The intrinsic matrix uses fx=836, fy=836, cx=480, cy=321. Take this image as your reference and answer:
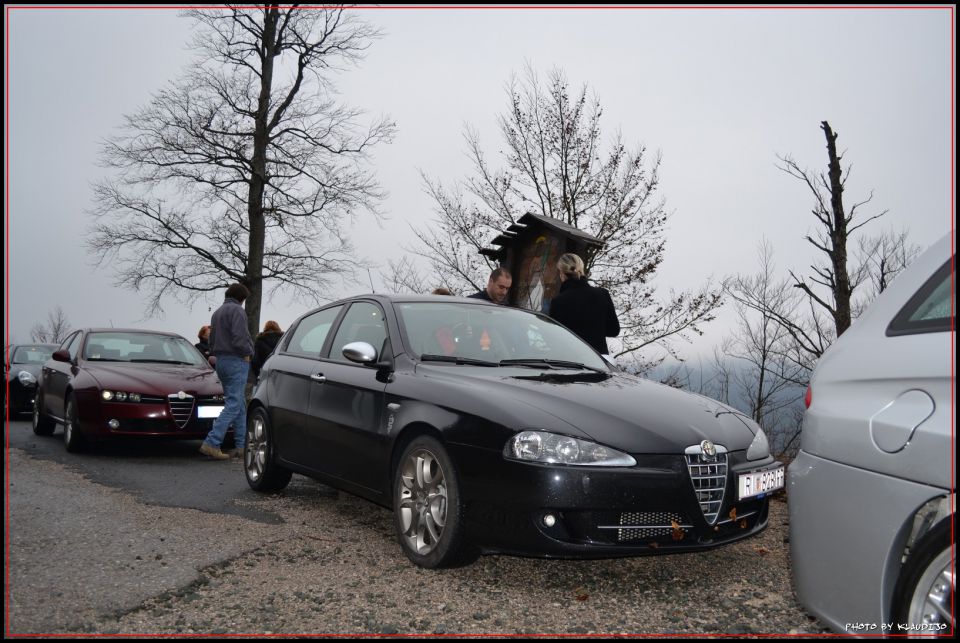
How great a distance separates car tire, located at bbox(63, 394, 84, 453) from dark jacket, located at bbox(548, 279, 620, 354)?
17.7 ft

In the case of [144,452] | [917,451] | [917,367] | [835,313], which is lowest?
[144,452]

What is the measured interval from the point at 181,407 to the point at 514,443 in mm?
6110

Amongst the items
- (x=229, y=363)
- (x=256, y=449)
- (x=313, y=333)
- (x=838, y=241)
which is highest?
(x=838, y=241)

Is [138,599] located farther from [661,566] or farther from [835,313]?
[835,313]

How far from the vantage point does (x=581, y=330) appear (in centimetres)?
727

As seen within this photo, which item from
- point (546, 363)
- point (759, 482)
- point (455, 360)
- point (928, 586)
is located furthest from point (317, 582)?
point (928, 586)

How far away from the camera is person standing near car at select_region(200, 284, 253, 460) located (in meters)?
8.78

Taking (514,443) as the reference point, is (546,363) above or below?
above

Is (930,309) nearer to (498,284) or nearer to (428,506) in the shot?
(428,506)

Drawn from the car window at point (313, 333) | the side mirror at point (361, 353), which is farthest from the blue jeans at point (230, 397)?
the side mirror at point (361, 353)

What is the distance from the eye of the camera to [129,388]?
8.88m

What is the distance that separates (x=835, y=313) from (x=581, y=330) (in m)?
9.28

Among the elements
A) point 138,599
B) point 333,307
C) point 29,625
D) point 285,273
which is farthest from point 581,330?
A: point 285,273

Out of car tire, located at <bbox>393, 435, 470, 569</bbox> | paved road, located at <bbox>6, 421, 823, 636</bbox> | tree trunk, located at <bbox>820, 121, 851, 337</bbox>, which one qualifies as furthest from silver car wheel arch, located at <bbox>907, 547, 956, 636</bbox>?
tree trunk, located at <bbox>820, 121, 851, 337</bbox>
